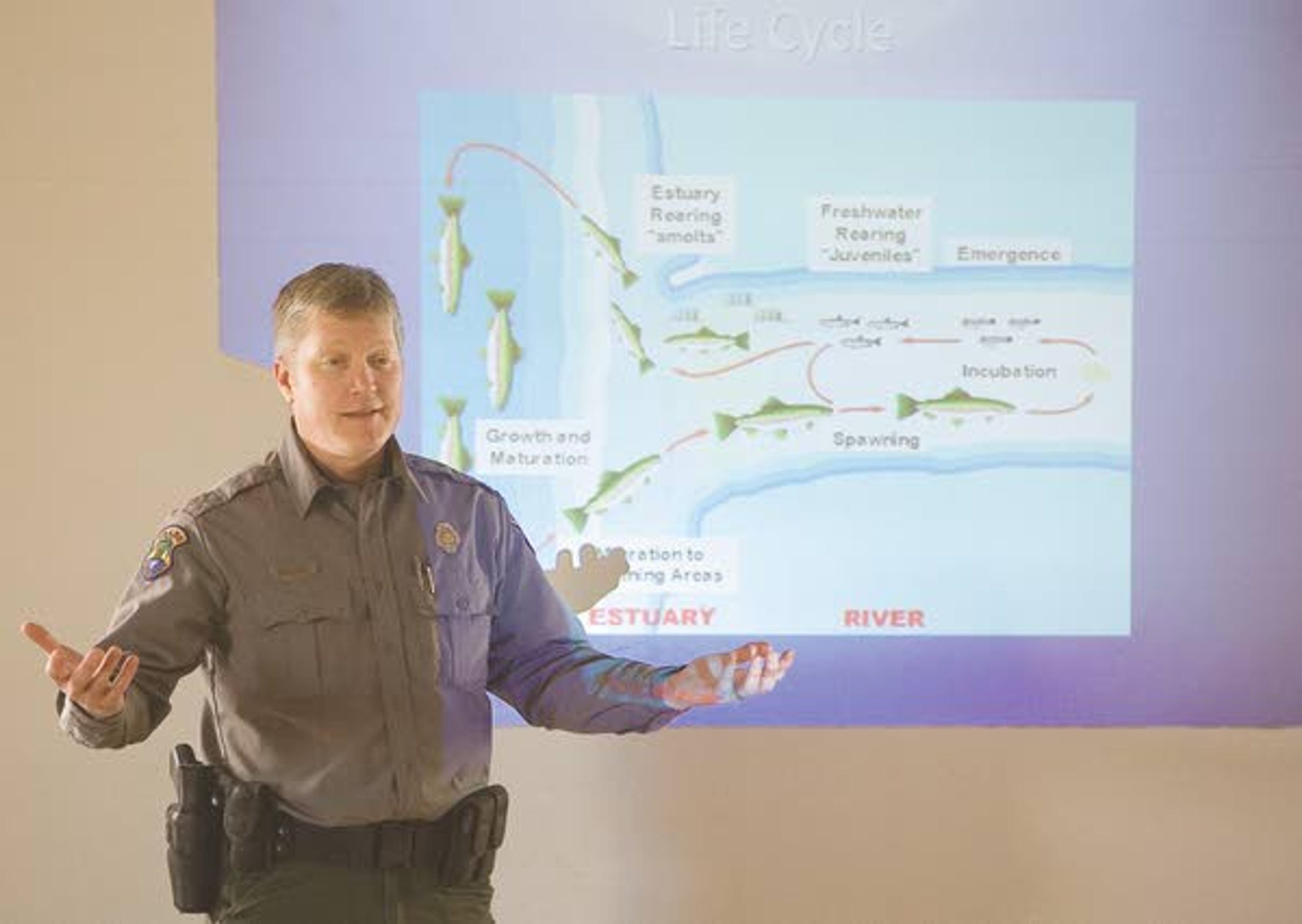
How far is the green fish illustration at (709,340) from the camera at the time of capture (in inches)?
121

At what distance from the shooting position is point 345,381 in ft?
6.93

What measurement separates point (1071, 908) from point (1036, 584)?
0.66m

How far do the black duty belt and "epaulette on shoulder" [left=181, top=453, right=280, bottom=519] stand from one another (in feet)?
1.44

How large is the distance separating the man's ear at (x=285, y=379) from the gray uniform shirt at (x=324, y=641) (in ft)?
0.21

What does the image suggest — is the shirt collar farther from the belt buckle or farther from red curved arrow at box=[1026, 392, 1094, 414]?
red curved arrow at box=[1026, 392, 1094, 414]

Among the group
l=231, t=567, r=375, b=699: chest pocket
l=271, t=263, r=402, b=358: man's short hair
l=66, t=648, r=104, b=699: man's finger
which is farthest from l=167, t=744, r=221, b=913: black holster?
l=271, t=263, r=402, b=358: man's short hair

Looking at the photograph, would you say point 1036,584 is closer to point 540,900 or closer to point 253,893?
point 540,900

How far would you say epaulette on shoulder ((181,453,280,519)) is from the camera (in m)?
2.17

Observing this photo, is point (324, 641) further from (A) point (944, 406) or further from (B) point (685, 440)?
(A) point (944, 406)

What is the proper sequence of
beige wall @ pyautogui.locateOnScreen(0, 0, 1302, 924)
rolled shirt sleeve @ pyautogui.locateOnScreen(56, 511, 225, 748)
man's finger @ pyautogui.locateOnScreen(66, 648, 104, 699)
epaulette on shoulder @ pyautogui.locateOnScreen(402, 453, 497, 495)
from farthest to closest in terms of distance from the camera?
beige wall @ pyautogui.locateOnScreen(0, 0, 1302, 924), epaulette on shoulder @ pyautogui.locateOnScreen(402, 453, 497, 495), rolled shirt sleeve @ pyautogui.locateOnScreen(56, 511, 225, 748), man's finger @ pyautogui.locateOnScreen(66, 648, 104, 699)

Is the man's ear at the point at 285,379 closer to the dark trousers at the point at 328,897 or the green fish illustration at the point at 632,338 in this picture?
the dark trousers at the point at 328,897

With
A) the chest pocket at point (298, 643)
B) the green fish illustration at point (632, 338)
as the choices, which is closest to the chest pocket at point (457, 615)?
the chest pocket at point (298, 643)

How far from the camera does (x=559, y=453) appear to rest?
3.06 m

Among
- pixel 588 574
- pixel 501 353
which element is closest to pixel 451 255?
pixel 501 353
